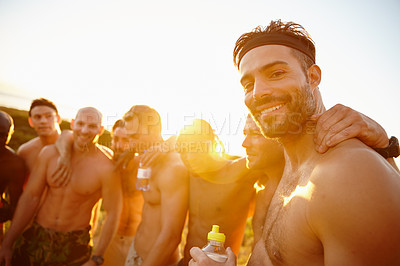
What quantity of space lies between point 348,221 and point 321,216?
0.13 meters

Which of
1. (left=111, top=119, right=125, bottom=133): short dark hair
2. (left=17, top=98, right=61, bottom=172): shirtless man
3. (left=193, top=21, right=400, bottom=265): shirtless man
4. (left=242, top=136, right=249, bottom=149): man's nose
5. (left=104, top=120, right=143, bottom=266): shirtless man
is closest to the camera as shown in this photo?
(left=193, top=21, right=400, bottom=265): shirtless man

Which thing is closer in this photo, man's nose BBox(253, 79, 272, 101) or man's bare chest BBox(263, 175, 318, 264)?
man's bare chest BBox(263, 175, 318, 264)

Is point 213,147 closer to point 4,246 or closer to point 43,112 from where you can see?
point 4,246

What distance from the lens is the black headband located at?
202cm

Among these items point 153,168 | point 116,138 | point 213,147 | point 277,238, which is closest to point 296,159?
point 277,238

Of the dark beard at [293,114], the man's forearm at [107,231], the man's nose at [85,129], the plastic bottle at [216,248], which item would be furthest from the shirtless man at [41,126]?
the dark beard at [293,114]

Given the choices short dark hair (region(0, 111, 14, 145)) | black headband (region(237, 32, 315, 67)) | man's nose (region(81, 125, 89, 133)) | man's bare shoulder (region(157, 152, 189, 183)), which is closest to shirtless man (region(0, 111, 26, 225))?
short dark hair (region(0, 111, 14, 145))

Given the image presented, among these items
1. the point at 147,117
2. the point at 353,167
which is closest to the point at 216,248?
the point at 353,167

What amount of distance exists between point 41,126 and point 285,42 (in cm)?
576

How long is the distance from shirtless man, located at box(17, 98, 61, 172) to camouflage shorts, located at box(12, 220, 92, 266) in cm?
192

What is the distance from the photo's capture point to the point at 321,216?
120 centimetres

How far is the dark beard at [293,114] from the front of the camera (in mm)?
1777

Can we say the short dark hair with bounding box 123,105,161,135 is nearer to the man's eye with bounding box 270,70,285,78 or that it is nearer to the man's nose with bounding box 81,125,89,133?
the man's nose with bounding box 81,125,89,133

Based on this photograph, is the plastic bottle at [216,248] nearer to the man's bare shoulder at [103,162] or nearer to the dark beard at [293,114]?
the dark beard at [293,114]
